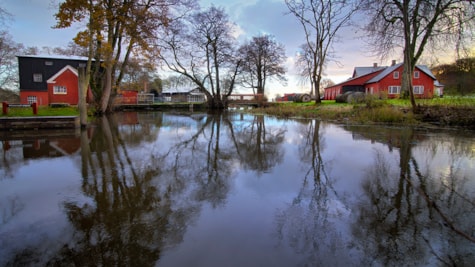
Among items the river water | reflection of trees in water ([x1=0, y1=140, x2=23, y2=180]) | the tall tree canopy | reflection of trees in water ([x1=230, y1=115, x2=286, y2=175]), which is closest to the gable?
the tall tree canopy

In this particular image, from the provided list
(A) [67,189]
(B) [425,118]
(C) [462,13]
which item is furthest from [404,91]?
(A) [67,189]

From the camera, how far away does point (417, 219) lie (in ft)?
10.9

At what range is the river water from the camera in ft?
8.69

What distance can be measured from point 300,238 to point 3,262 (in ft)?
9.35

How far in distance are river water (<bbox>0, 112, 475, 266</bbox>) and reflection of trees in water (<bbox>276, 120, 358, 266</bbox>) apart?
18mm

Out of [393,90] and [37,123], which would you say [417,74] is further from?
[37,123]

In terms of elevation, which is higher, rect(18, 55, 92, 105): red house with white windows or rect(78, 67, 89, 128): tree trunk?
rect(18, 55, 92, 105): red house with white windows

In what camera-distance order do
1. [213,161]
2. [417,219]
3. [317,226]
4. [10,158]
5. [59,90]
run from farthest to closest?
[59,90] → [10,158] → [213,161] → [417,219] → [317,226]

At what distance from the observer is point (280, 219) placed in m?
3.41

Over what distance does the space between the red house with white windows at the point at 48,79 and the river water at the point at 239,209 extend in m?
31.7

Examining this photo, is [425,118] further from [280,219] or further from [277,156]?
[280,219]

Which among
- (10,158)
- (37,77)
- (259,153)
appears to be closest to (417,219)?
(259,153)

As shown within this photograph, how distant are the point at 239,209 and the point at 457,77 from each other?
44.1 metres

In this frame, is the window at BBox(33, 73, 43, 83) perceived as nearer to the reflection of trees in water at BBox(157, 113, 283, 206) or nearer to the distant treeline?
the reflection of trees in water at BBox(157, 113, 283, 206)
